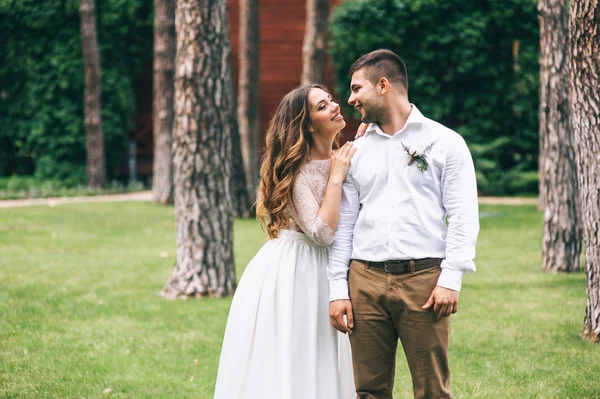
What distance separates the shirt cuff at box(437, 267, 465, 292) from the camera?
3383 millimetres

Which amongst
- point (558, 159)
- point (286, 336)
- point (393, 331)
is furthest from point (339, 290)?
point (558, 159)

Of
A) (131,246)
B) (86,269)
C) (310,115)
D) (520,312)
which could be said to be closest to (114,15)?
(131,246)

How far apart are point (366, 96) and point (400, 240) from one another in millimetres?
698

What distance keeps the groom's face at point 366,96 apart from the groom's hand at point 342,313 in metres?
0.91

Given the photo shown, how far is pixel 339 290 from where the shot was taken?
11.9ft

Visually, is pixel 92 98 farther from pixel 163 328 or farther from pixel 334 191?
pixel 334 191

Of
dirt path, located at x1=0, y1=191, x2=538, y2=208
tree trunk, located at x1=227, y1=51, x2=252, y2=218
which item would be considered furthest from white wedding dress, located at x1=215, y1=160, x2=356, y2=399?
dirt path, located at x1=0, y1=191, x2=538, y2=208

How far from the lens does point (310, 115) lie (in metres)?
3.96

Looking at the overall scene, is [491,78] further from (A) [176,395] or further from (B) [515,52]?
(A) [176,395]

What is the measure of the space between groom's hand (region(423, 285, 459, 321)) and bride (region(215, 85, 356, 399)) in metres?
0.62

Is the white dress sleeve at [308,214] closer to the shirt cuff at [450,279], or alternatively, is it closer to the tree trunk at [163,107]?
the shirt cuff at [450,279]

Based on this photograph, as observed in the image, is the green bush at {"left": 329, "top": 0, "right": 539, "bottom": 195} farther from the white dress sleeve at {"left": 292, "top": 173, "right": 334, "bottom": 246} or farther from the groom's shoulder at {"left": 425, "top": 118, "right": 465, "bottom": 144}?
the groom's shoulder at {"left": 425, "top": 118, "right": 465, "bottom": 144}

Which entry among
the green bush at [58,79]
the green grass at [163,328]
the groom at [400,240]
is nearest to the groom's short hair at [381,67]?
the groom at [400,240]

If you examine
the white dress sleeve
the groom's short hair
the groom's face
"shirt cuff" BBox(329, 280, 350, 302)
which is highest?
the groom's short hair
